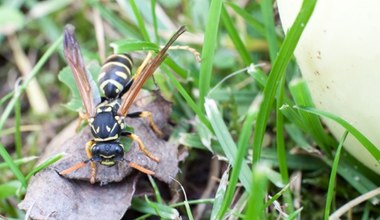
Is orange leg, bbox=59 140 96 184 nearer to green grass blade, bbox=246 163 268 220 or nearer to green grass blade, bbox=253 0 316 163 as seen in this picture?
green grass blade, bbox=253 0 316 163

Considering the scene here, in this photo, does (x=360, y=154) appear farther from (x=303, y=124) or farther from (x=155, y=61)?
(x=155, y=61)

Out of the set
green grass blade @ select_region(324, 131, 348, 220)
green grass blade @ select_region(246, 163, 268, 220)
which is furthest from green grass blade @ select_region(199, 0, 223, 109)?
green grass blade @ select_region(246, 163, 268, 220)

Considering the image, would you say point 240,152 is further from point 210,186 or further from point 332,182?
point 210,186

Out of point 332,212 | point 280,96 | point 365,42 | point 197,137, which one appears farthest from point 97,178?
point 365,42

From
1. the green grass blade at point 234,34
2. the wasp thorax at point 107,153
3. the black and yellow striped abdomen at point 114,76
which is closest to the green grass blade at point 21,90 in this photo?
the black and yellow striped abdomen at point 114,76

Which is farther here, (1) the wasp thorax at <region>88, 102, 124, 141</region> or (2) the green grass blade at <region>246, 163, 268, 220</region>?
(1) the wasp thorax at <region>88, 102, 124, 141</region>
